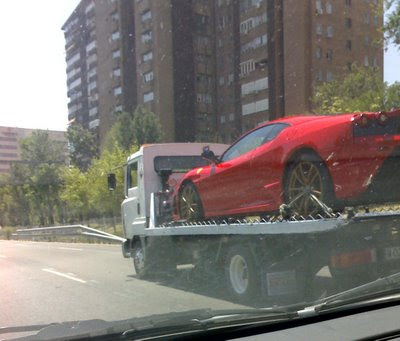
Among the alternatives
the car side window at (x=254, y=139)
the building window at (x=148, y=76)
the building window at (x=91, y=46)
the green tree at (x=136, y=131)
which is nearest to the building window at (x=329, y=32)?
the green tree at (x=136, y=131)

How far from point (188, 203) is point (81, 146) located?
4708 centimetres

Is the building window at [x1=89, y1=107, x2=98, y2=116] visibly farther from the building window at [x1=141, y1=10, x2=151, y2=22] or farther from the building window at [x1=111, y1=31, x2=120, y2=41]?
the building window at [x1=141, y1=10, x2=151, y2=22]

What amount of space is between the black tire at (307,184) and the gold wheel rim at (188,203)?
2284mm

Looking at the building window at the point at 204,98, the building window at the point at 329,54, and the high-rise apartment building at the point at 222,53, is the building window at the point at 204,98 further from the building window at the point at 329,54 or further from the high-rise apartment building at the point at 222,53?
the building window at the point at 329,54

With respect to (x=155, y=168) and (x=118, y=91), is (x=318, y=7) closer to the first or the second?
(x=155, y=168)

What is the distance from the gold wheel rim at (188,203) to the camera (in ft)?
27.2

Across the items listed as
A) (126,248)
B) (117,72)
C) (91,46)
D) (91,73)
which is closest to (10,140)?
(126,248)

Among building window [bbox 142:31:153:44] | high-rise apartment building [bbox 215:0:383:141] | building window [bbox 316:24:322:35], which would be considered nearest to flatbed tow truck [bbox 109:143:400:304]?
high-rise apartment building [bbox 215:0:383:141]

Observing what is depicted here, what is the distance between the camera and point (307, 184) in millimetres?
6113

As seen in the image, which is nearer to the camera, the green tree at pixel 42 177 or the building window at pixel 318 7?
the green tree at pixel 42 177

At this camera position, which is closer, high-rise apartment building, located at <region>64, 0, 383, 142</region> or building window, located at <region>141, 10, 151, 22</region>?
high-rise apartment building, located at <region>64, 0, 383, 142</region>

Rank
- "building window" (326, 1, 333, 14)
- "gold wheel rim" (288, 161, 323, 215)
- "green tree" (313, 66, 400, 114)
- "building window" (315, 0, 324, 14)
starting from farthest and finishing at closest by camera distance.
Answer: "building window" (315, 0, 324, 14)
"building window" (326, 1, 333, 14)
"green tree" (313, 66, 400, 114)
"gold wheel rim" (288, 161, 323, 215)

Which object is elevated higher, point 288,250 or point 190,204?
point 190,204

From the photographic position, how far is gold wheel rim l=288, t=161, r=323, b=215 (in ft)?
19.7
